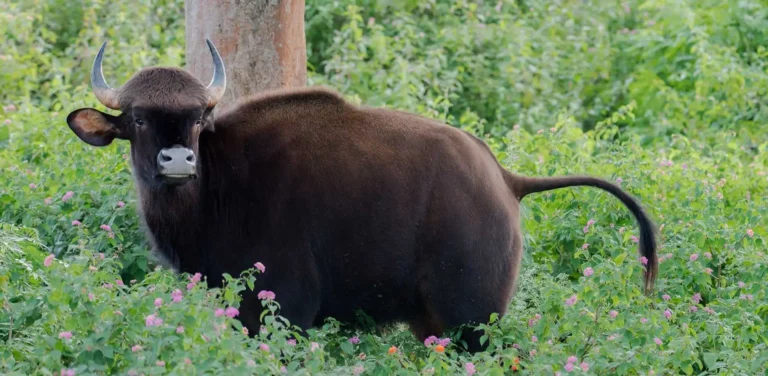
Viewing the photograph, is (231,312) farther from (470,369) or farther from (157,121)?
(157,121)

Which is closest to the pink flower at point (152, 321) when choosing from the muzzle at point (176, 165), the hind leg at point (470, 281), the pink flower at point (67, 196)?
the muzzle at point (176, 165)

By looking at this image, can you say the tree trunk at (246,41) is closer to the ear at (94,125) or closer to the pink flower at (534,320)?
the ear at (94,125)

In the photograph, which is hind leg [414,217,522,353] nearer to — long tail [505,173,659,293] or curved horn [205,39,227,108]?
long tail [505,173,659,293]

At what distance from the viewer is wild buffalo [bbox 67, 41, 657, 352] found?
5.70 meters

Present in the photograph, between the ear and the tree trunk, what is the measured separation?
1671 mm

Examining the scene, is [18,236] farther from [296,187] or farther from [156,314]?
[156,314]

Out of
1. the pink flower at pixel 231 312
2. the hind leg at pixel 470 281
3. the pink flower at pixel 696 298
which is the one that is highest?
the pink flower at pixel 231 312

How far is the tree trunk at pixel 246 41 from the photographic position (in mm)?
7375

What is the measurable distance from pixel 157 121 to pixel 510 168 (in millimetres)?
3186

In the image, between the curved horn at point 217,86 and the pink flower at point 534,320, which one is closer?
the curved horn at point 217,86

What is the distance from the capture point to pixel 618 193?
630 cm

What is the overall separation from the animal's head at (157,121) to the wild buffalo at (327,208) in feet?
0.04

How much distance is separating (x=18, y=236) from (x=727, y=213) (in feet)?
16.0

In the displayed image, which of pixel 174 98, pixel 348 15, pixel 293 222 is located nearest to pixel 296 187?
pixel 293 222
